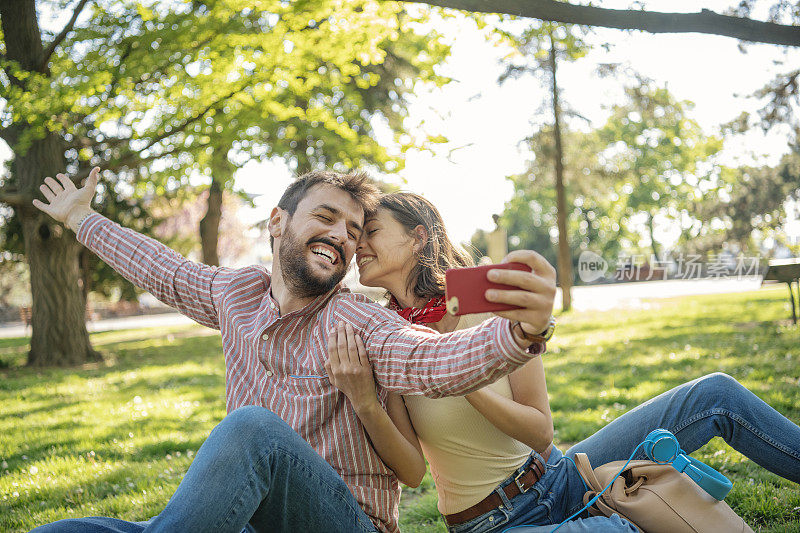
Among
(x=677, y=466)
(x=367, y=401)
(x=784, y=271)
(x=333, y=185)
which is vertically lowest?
(x=784, y=271)

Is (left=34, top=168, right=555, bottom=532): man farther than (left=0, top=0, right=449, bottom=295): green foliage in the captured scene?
No

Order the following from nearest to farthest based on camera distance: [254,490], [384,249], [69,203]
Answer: [254,490] → [384,249] → [69,203]

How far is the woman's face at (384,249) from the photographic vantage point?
9.43 ft

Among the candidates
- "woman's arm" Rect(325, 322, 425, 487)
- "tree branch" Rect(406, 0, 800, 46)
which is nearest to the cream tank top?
"woman's arm" Rect(325, 322, 425, 487)

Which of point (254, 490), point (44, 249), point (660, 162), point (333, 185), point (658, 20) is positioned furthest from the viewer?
point (660, 162)

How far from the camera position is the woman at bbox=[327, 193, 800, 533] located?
2164 mm

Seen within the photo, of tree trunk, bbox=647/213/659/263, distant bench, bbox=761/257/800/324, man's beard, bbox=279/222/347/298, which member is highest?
man's beard, bbox=279/222/347/298

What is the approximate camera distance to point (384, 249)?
287 cm

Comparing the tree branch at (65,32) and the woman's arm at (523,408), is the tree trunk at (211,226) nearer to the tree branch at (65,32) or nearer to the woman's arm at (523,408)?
the tree branch at (65,32)

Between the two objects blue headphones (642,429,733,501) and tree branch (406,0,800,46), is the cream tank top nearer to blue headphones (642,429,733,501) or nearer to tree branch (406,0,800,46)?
blue headphones (642,429,733,501)

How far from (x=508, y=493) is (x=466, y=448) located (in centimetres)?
22

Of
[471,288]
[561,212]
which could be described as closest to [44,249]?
[471,288]

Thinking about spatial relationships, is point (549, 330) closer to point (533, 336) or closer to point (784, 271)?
point (533, 336)

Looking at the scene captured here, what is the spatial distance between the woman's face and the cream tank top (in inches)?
28.4
